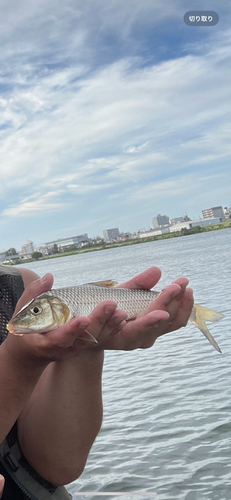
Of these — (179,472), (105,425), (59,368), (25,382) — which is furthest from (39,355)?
(105,425)

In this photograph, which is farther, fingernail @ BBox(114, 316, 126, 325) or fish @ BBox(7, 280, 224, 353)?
fish @ BBox(7, 280, 224, 353)

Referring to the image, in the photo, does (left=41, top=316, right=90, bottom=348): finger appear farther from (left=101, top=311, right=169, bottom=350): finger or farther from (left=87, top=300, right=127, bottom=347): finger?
(left=101, top=311, right=169, bottom=350): finger

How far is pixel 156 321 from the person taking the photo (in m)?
1.90

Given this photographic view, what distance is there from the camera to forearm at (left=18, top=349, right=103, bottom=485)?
244 cm

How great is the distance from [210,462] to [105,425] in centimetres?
276

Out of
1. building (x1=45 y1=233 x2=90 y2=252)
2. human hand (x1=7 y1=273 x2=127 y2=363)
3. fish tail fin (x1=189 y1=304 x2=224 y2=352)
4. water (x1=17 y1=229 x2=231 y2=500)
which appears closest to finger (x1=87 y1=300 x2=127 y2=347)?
human hand (x1=7 y1=273 x2=127 y2=363)

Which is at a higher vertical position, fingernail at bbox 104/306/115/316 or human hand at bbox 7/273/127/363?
fingernail at bbox 104/306/115/316

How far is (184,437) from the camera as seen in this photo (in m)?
8.72

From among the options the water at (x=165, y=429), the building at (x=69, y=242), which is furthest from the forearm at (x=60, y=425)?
the building at (x=69, y=242)

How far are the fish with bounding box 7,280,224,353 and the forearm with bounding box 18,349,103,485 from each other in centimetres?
33

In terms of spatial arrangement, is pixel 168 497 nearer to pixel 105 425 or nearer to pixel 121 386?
pixel 105 425

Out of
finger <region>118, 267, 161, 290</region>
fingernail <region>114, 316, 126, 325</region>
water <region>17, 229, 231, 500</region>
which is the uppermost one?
finger <region>118, 267, 161, 290</region>

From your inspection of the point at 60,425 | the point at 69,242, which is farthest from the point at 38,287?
the point at 69,242

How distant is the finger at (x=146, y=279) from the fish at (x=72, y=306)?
0.15 ft
